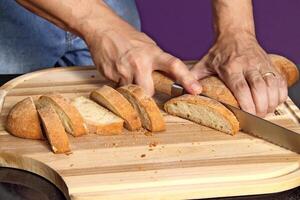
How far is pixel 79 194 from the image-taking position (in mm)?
1131

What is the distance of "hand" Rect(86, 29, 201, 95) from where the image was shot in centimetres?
146

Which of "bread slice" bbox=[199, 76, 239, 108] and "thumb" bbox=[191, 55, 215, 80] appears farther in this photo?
"thumb" bbox=[191, 55, 215, 80]

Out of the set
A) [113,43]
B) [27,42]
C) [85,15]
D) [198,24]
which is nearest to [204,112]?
[113,43]

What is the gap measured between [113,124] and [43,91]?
0.30 meters

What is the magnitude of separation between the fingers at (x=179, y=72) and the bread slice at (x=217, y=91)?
0.02 metres

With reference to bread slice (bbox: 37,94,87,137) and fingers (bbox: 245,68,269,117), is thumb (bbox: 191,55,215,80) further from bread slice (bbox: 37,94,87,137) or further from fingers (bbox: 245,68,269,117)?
bread slice (bbox: 37,94,87,137)

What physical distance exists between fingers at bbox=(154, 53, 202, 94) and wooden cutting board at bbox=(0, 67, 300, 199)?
3.2 inches

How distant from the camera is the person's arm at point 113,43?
1477mm

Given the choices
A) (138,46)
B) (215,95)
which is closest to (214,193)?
(215,95)

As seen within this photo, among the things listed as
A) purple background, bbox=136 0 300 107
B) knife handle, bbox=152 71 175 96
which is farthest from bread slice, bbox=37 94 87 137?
purple background, bbox=136 0 300 107

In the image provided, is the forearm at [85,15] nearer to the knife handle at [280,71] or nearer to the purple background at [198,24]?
the knife handle at [280,71]

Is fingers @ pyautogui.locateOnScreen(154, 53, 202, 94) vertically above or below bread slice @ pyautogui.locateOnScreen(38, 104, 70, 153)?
above

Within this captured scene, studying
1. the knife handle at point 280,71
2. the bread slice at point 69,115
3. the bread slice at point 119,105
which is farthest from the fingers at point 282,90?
the bread slice at point 69,115

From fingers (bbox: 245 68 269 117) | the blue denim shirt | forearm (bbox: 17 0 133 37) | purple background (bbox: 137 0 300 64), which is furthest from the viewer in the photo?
purple background (bbox: 137 0 300 64)
